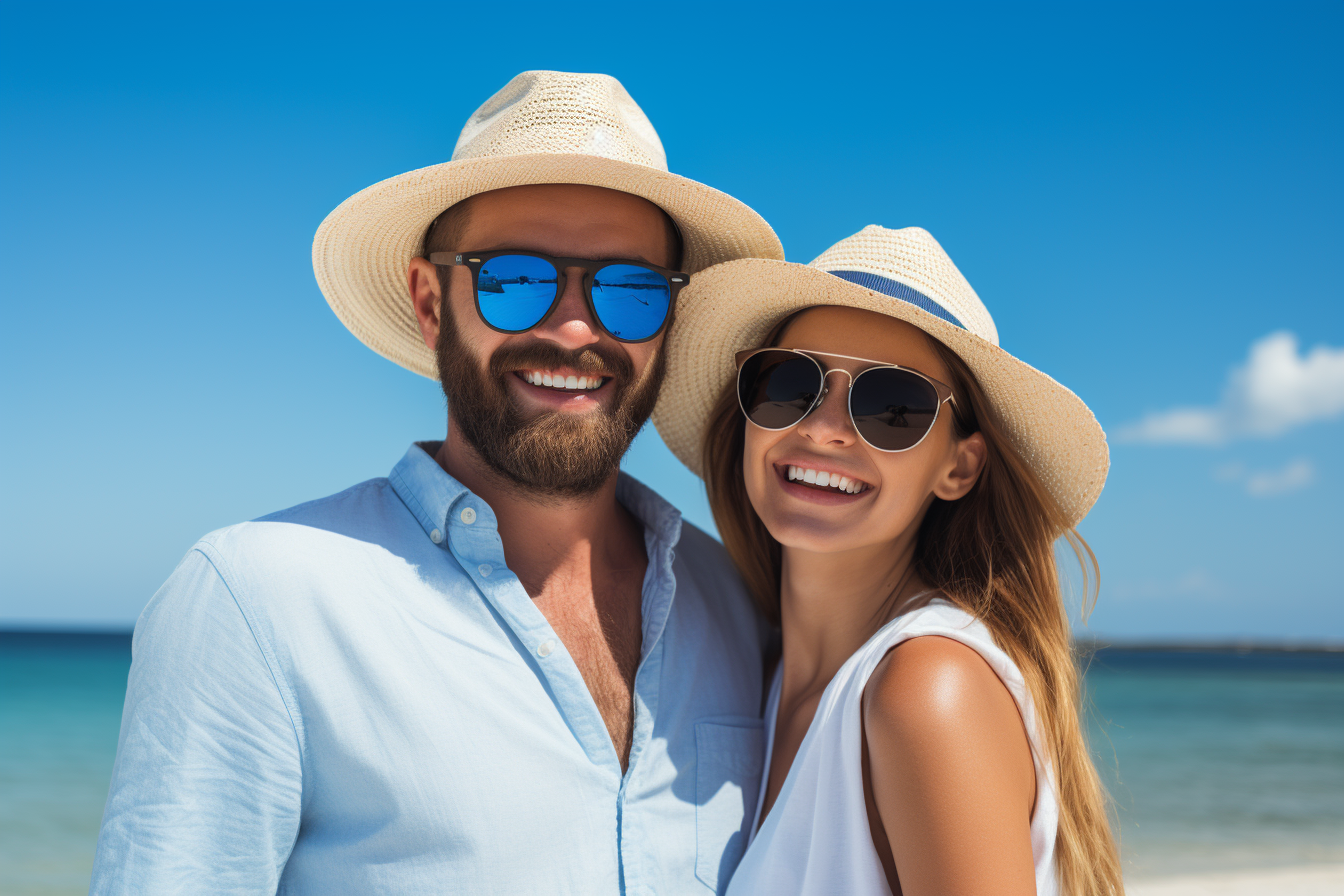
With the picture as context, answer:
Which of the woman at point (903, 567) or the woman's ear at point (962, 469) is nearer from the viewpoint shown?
the woman at point (903, 567)

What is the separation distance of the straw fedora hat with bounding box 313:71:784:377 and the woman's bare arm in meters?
1.53

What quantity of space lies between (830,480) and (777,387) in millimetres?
324

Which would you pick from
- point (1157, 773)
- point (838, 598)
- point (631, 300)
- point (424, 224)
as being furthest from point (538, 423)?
point (1157, 773)

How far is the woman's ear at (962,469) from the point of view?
2.71 meters

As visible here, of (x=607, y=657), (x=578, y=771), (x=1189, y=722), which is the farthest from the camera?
(x=1189, y=722)

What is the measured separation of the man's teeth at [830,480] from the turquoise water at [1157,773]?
36.7 inches

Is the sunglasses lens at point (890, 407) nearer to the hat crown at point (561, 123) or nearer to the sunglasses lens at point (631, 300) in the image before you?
the sunglasses lens at point (631, 300)

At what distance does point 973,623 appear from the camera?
2281mm

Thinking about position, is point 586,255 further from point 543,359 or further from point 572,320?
point 543,359

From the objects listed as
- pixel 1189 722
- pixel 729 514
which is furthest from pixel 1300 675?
pixel 729 514

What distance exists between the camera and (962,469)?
9.00ft

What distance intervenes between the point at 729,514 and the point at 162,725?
192 cm

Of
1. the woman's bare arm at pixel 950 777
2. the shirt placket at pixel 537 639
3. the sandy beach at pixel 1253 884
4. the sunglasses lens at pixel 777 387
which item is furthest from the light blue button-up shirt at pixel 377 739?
the sandy beach at pixel 1253 884

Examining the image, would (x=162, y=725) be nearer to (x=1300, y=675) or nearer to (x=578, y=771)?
(x=578, y=771)
